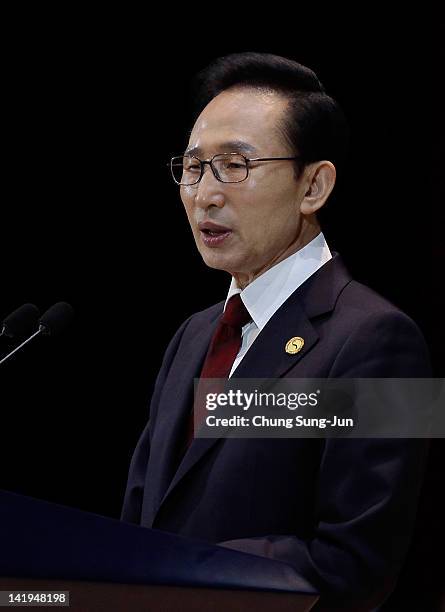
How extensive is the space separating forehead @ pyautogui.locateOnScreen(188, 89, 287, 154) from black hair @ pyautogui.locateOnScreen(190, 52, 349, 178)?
2 centimetres

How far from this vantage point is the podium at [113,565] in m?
1.06

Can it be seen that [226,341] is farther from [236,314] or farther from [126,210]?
[126,210]

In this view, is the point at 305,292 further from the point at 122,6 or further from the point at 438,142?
the point at 122,6

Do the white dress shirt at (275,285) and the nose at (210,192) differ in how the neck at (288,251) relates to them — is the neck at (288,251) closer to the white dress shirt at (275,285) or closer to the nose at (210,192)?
the white dress shirt at (275,285)

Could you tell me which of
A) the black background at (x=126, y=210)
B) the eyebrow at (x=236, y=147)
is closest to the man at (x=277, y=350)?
the eyebrow at (x=236, y=147)

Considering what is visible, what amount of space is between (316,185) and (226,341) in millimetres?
346

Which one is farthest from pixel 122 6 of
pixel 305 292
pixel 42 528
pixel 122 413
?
pixel 42 528

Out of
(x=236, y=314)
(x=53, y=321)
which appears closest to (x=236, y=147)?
(x=236, y=314)

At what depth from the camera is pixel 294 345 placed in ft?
5.46

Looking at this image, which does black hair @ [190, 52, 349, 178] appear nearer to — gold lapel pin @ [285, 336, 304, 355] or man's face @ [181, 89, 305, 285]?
man's face @ [181, 89, 305, 285]

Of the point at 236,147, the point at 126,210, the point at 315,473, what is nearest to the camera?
the point at 315,473

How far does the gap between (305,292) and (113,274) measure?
4.42 feet

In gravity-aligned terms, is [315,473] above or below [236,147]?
below

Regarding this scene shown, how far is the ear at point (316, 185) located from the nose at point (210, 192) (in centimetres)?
17
